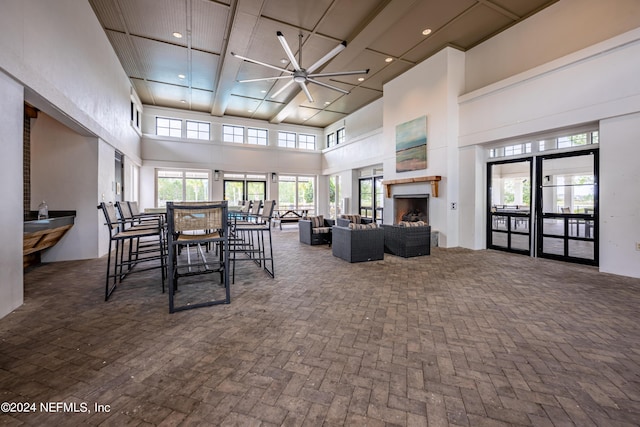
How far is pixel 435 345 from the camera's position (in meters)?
2.05

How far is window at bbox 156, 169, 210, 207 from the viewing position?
33.9 feet

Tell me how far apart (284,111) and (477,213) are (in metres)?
7.49

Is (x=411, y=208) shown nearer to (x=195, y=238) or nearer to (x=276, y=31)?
(x=276, y=31)

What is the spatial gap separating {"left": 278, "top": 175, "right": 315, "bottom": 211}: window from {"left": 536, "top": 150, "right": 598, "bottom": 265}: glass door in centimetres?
909

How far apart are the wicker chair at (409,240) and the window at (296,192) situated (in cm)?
767

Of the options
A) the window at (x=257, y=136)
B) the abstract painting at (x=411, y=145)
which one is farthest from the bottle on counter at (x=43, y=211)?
the window at (x=257, y=136)

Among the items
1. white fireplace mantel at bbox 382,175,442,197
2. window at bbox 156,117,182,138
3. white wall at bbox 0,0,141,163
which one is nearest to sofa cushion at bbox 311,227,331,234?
white fireplace mantel at bbox 382,175,442,197

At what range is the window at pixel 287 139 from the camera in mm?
12250

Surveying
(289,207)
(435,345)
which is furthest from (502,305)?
(289,207)

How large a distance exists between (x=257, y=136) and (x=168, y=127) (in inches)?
134

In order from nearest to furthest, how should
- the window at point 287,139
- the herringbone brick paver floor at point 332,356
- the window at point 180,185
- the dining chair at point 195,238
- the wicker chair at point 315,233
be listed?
the herringbone brick paver floor at point 332,356 < the dining chair at point 195,238 < the wicker chair at point 315,233 < the window at point 180,185 < the window at point 287,139

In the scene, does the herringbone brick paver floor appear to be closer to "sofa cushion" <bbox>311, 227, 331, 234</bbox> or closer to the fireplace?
"sofa cushion" <bbox>311, 227, 331, 234</bbox>

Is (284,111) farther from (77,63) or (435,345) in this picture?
(435,345)

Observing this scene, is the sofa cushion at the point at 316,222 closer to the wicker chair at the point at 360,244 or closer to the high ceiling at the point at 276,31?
the wicker chair at the point at 360,244
